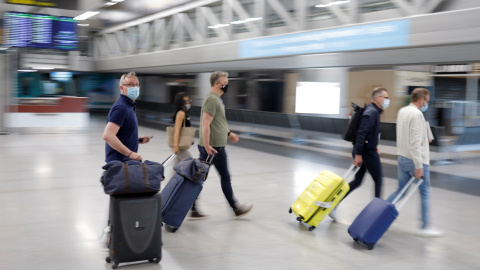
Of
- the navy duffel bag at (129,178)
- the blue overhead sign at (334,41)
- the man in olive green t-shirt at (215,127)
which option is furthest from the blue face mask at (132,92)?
the blue overhead sign at (334,41)

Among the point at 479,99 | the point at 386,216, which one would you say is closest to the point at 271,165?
the point at 386,216

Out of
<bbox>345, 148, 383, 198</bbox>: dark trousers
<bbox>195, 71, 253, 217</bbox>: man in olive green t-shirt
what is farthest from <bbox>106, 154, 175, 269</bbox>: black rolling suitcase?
<bbox>345, 148, 383, 198</bbox>: dark trousers

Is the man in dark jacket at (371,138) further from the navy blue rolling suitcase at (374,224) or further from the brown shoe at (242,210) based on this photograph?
A: the brown shoe at (242,210)

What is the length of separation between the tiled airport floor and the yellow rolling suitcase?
6.8 inches

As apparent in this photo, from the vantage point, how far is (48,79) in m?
30.7

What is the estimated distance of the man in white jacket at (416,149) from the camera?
5.24 meters

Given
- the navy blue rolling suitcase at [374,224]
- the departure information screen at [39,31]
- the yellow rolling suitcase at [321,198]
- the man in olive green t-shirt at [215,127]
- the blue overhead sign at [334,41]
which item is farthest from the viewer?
the departure information screen at [39,31]

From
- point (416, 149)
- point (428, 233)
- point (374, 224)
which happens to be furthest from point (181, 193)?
point (428, 233)

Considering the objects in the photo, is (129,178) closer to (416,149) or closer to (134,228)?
(134,228)

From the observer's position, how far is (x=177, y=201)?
5.23m

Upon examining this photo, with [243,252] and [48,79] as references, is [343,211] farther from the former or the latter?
[48,79]

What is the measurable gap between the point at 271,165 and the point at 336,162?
1.70 meters

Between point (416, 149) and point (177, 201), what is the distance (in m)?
2.67

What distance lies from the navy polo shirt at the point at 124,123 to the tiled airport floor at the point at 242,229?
0.97 m
